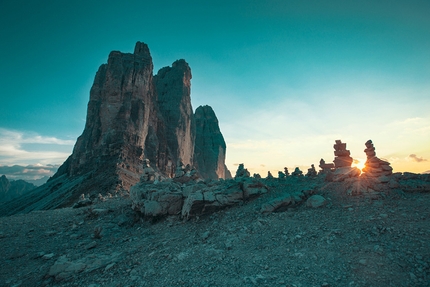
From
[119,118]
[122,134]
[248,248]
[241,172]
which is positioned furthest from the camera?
[119,118]

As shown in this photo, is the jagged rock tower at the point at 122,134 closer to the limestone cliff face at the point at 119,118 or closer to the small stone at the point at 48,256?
the limestone cliff face at the point at 119,118

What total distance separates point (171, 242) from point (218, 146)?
418 feet

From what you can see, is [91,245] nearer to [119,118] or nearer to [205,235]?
[205,235]

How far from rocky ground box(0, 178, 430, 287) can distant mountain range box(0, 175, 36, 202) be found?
179212mm

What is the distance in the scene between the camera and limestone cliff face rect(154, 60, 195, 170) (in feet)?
329

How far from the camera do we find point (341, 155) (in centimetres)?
2144

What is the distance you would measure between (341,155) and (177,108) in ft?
301

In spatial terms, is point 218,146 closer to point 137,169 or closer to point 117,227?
point 137,169

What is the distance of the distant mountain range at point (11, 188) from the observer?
462ft

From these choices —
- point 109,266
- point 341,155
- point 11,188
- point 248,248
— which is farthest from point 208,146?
point 11,188

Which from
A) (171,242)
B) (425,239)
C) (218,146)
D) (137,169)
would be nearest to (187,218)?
(171,242)

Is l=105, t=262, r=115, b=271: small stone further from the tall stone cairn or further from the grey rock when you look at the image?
the tall stone cairn

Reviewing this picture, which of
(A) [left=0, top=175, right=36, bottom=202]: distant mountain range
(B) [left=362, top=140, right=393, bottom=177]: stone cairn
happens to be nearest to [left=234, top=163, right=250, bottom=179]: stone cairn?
(B) [left=362, top=140, right=393, bottom=177]: stone cairn

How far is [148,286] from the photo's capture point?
719 cm
